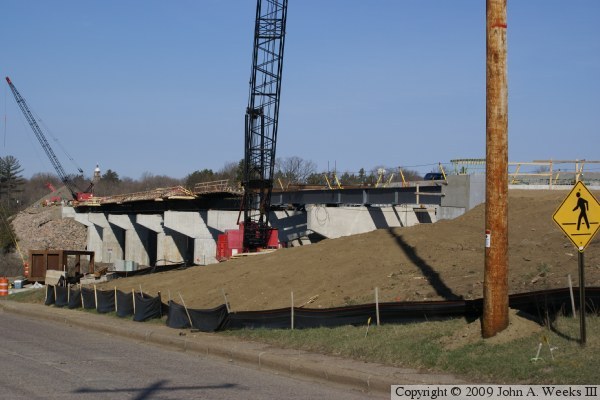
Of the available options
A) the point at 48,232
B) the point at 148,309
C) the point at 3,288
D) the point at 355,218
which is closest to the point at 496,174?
the point at 148,309

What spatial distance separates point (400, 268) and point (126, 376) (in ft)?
35.2

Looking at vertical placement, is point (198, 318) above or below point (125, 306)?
above

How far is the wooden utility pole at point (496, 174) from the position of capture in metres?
12.3

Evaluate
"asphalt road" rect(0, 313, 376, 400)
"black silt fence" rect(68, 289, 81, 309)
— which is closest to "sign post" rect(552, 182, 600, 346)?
"asphalt road" rect(0, 313, 376, 400)

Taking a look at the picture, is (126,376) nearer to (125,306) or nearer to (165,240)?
(125,306)

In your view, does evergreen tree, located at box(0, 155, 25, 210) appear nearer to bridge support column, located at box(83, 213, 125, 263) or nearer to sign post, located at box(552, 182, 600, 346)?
bridge support column, located at box(83, 213, 125, 263)

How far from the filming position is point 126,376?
13.0 m

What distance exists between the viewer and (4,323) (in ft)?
83.3

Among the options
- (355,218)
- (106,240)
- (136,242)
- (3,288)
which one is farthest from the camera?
(106,240)

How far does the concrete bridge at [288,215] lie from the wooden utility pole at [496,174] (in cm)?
2269

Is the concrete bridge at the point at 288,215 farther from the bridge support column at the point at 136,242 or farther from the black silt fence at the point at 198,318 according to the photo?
the black silt fence at the point at 198,318

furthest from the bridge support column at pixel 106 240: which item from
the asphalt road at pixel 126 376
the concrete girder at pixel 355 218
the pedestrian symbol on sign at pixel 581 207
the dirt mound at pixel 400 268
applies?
the pedestrian symbol on sign at pixel 581 207

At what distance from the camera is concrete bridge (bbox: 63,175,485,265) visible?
1587 inches

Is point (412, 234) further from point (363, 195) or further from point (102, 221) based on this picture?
point (102, 221)
